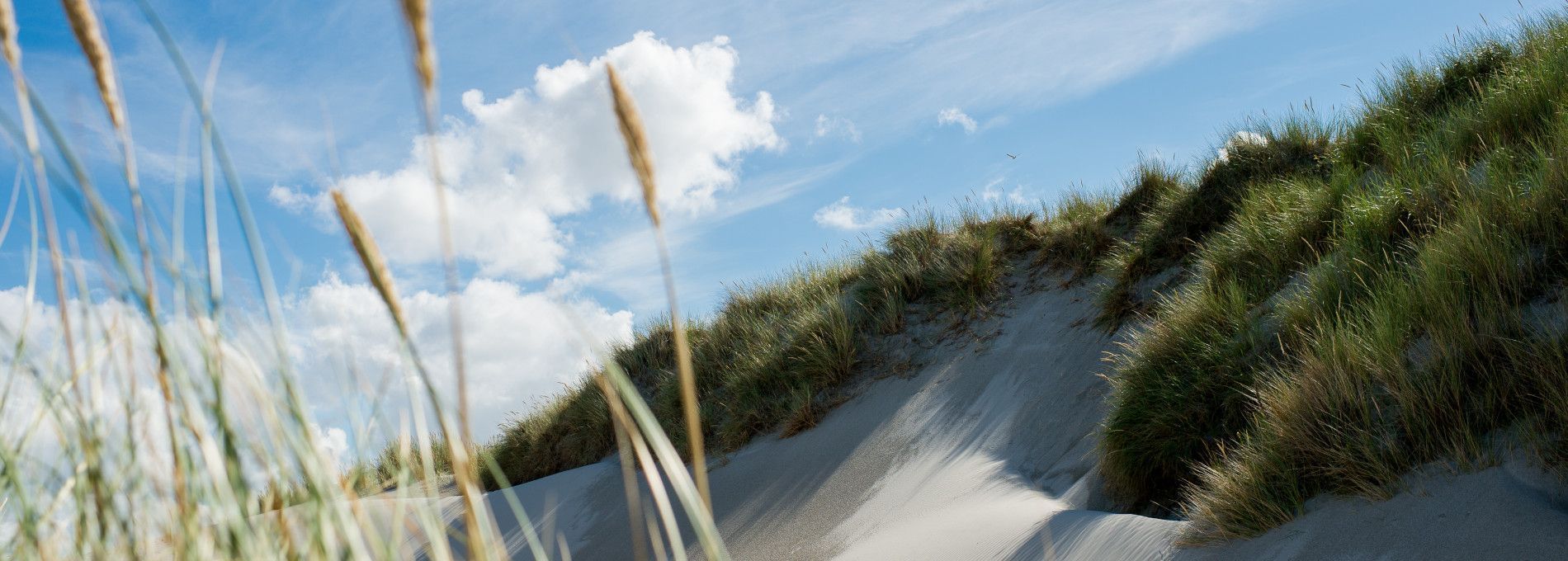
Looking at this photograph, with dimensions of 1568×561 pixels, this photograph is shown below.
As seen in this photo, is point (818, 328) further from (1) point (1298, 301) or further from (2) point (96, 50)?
(2) point (96, 50)

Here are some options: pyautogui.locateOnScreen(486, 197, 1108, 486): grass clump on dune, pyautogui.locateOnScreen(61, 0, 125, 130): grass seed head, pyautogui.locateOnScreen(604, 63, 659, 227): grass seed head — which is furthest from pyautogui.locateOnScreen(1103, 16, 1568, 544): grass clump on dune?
pyautogui.locateOnScreen(61, 0, 125, 130): grass seed head

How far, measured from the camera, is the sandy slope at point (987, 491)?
3.02 metres

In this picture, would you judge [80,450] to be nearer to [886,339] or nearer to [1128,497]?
[1128,497]

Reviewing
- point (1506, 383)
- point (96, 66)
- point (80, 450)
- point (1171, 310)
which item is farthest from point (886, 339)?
→ point (96, 66)

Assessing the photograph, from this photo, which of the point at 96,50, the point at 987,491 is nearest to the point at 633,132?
the point at 96,50

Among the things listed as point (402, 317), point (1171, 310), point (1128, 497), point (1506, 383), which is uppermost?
point (402, 317)

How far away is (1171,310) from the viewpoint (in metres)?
5.36

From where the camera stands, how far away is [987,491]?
5.75m

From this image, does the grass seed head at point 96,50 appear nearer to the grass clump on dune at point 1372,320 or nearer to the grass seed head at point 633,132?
the grass seed head at point 633,132

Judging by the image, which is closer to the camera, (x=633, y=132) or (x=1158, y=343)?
(x=633, y=132)

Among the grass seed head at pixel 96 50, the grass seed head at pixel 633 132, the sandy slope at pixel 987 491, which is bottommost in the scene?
the sandy slope at pixel 987 491

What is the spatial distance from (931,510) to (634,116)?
533cm

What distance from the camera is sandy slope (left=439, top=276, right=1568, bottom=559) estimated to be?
3.02 meters

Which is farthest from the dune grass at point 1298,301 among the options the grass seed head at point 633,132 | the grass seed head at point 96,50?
the grass seed head at point 96,50
